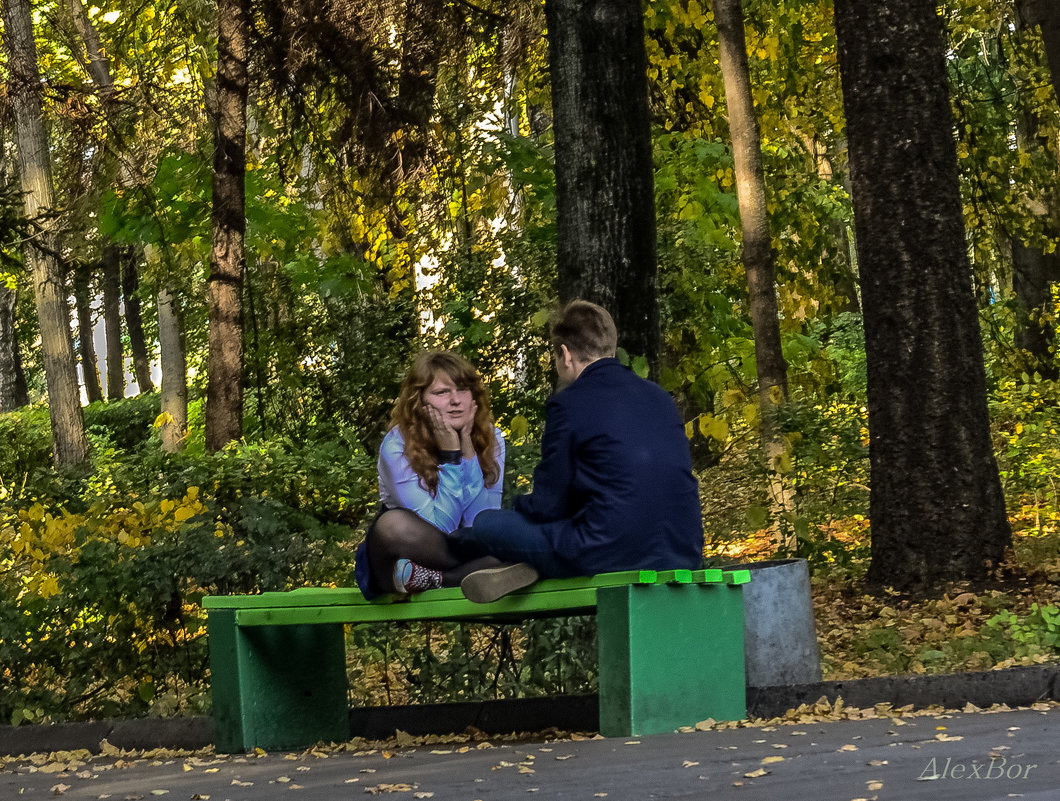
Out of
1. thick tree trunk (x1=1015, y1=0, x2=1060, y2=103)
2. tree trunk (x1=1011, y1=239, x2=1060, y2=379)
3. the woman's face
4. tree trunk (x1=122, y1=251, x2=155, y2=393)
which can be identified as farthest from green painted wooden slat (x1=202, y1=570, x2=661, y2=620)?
tree trunk (x1=122, y1=251, x2=155, y2=393)

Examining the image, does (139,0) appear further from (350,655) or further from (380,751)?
(380,751)

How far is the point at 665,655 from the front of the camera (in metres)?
5.07

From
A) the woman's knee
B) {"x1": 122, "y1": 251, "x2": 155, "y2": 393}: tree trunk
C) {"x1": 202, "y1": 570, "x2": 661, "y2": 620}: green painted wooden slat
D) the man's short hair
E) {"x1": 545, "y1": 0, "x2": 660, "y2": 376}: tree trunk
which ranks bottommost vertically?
{"x1": 202, "y1": 570, "x2": 661, "y2": 620}: green painted wooden slat

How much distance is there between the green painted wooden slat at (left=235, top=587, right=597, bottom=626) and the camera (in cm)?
520

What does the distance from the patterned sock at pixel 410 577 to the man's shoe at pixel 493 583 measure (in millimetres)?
372

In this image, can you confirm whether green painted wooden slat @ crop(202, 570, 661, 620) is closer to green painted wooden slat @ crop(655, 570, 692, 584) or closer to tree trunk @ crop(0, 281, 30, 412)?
green painted wooden slat @ crop(655, 570, 692, 584)

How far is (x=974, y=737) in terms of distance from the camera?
14.5 feet

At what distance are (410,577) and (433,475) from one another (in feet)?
1.86

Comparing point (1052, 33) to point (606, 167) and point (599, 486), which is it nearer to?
point (606, 167)

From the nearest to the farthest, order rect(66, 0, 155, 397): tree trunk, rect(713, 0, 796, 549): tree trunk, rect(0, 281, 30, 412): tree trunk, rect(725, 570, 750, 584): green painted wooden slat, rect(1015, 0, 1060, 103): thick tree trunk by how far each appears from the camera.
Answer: rect(725, 570, 750, 584): green painted wooden slat, rect(1015, 0, 1060, 103): thick tree trunk, rect(713, 0, 796, 549): tree trunk, rect(66, 0, 155, 397): tree trunk, rect(0, 281, 30, 412): tree trunk

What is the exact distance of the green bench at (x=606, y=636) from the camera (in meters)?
5.02

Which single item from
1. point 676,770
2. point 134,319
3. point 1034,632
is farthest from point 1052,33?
point 134,319

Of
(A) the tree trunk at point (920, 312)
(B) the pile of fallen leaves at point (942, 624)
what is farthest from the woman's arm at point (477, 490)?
(A) the tree trunk at point (920, 312)

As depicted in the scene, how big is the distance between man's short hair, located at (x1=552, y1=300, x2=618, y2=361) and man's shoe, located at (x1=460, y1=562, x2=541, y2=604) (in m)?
0.86
